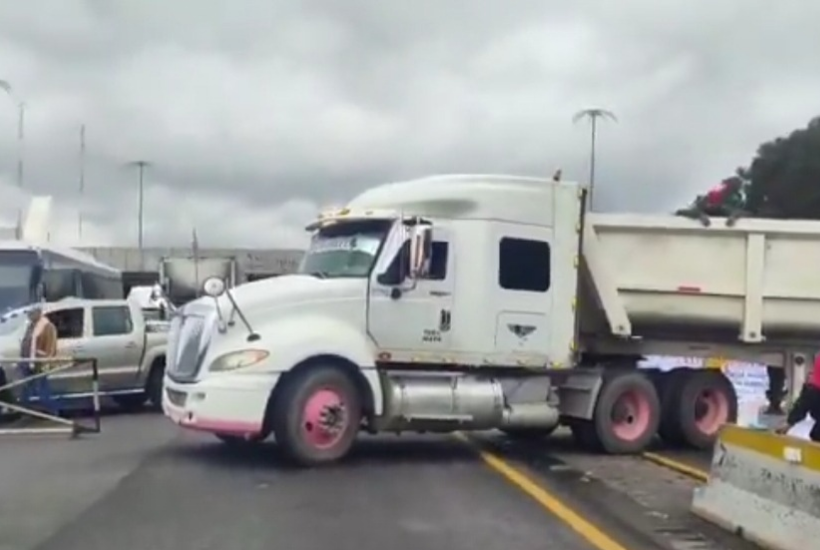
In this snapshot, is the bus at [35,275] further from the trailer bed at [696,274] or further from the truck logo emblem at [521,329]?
the trailer bed at [696,274]

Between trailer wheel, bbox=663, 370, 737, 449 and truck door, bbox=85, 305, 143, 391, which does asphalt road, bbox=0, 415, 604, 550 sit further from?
truck door, bbox=85, 305, 143, 391

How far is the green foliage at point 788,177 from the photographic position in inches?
1975

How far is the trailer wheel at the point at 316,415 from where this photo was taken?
45.1 ft

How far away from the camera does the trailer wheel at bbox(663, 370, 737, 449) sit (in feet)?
54.6

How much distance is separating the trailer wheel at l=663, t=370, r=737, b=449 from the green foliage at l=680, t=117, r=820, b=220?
1304 inches

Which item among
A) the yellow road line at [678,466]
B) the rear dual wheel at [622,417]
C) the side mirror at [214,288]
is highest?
the side mirror at [214,288]

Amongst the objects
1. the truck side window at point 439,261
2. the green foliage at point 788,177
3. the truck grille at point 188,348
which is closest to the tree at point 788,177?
the green foliage at point 788,177

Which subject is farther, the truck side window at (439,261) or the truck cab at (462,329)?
the truck side window at (439,261)

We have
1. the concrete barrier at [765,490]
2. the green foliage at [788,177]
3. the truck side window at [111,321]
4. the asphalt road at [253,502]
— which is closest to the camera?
the concrete barrier at [765,490]

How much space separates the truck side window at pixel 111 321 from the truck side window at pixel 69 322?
0.80 feet

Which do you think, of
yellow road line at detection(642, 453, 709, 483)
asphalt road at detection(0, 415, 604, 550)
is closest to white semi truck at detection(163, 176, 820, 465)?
yellow road line at detection(642, 453, 709, 483)

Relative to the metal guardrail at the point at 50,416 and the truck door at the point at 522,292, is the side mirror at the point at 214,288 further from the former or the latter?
the metal guardrail at the point at 50,416

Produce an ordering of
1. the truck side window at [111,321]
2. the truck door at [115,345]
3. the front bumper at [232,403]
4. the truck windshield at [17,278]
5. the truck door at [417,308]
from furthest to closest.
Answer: the truck windshield at [17,278] < the truck side window at [111,321] < the truck door at [115,345] < the truck door at [417,308] < the front bumper at [232,403]

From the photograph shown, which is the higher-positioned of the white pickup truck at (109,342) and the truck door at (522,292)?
the truck door at (522,292)
